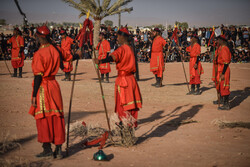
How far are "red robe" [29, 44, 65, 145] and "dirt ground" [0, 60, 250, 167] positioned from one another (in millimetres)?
455

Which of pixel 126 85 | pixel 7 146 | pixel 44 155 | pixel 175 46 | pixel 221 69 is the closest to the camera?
pixel 44 155

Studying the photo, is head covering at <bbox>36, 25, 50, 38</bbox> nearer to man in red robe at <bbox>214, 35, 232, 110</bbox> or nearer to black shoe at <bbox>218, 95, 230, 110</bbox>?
man in red robe at <bbox>214, 35, 232, 110</bbox>

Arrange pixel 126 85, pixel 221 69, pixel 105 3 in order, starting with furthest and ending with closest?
pixel 105 3 < pixel 221 69 < pixel 126 85

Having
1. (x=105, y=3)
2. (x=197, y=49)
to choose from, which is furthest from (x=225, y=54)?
(x=105, y=3)

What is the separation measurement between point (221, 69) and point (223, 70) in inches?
14.7

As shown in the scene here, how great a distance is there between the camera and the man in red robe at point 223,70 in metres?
8.62

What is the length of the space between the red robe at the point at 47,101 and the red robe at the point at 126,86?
123 cm

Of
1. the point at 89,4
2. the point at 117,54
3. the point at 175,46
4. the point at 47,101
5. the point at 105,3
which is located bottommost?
the point at 47,101

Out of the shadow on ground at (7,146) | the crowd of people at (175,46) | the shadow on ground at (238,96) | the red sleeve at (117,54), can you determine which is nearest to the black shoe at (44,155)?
the shadow on ground at (7,146)

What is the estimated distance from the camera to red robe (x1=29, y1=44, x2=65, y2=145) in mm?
4840

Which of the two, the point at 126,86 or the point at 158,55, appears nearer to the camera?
the point at 126,86

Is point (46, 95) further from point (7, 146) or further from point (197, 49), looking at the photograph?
point (197, 49)

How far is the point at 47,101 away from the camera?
16.1ft

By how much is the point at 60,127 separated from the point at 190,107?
5504 millimetres
